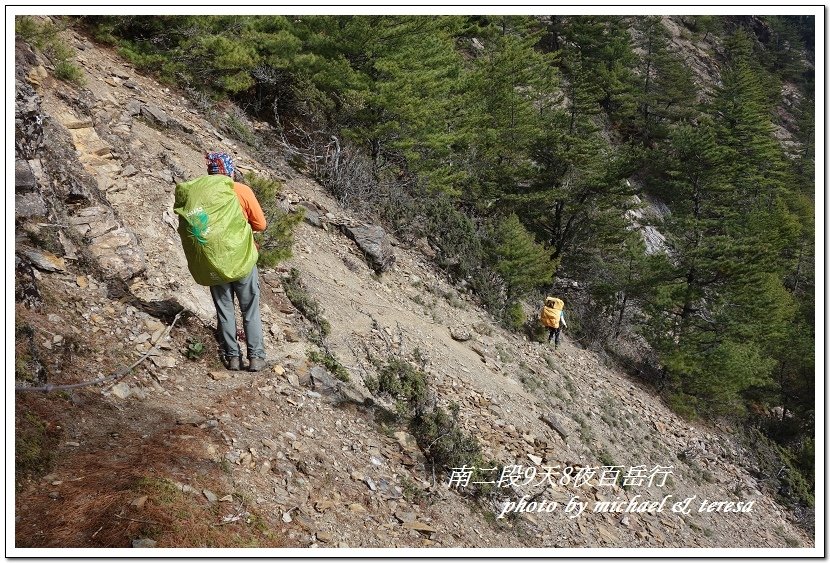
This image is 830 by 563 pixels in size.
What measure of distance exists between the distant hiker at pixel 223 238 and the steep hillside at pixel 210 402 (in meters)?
0.60

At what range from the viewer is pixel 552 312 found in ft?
45.2

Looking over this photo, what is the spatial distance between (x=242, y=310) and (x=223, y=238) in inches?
31.1

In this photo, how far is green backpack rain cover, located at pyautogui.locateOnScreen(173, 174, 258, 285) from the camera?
13.6 ft

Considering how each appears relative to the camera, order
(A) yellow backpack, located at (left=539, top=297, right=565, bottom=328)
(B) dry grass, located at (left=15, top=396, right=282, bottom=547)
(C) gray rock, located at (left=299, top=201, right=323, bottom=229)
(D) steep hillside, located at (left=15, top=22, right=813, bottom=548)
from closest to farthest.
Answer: (B) dry grass, located at (left=15, top=396, right=282, bottom=547)
(D) steep hillside, located at (left=15, top=22, right=813, bottom=548)
(C) gray rock, located at (left=299, top=201, right=323, bottom=229)
(A) yellow backpack, located at (left=539, top=297, right=565, bottom=328)

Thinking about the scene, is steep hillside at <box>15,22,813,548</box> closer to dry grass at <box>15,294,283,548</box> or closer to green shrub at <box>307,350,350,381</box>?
dry grass at <box>15,294,283,548</box>

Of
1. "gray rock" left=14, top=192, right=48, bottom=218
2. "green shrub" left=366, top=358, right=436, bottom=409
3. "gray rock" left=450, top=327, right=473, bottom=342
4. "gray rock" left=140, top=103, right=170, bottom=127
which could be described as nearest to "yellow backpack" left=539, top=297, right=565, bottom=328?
"gray rock" left=450, top=327, right=473, bottom=342

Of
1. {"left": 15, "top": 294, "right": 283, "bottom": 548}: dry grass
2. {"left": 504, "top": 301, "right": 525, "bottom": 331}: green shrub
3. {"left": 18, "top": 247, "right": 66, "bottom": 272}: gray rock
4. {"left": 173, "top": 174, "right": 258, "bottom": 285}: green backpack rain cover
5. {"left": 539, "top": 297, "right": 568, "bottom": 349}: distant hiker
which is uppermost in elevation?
{"left": 173, "top": 174, "right": 258, "bottom": 285}: green backpack rain cover

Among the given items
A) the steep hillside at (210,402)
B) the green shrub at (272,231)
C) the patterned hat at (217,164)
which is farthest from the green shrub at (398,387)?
the patterned hat at (217,164)

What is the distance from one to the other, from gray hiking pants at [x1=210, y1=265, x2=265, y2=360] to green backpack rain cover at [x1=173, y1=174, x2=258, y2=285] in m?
0.19

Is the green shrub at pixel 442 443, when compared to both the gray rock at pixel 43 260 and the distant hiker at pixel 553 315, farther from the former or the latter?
the distant hiker at pixel 553 315

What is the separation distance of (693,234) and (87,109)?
16232mm

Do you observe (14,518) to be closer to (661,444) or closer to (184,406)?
(184,406)

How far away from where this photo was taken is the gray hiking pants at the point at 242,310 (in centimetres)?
462

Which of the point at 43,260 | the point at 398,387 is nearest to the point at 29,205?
the point at 43,260
